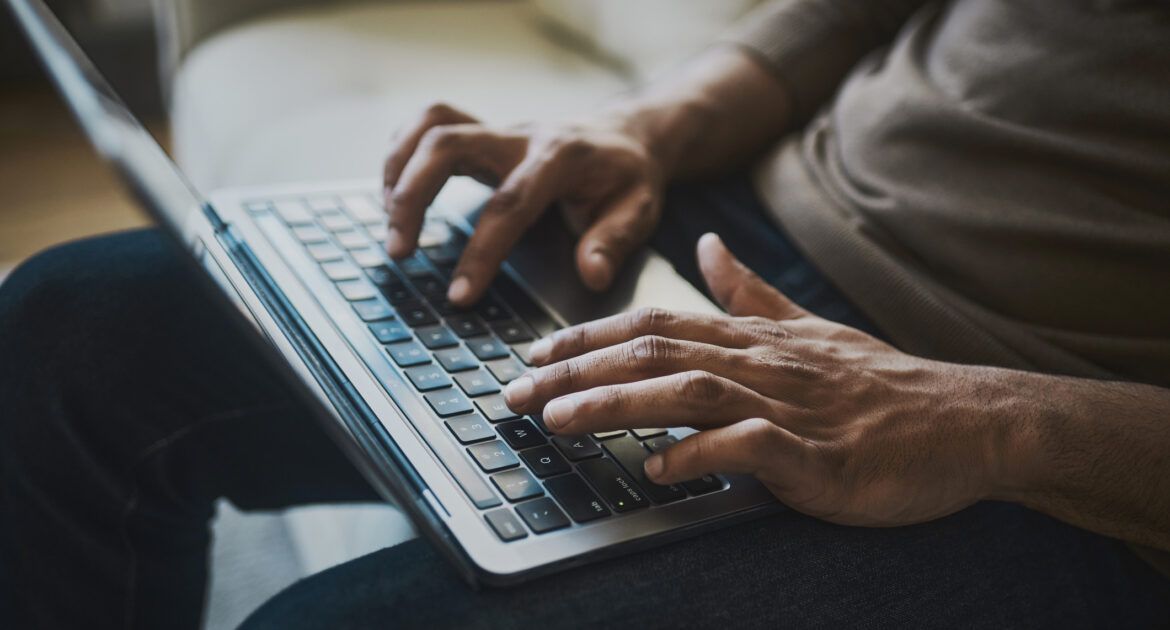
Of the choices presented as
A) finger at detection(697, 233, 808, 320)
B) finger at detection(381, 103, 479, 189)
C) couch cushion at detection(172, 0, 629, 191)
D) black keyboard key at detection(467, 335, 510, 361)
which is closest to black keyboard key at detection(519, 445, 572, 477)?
black keyboard key at detection(467, 335, 510, 361)

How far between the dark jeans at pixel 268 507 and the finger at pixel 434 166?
0.16 m

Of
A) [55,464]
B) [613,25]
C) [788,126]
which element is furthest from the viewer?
[613,25]

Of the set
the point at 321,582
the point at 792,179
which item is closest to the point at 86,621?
the point at 321,582

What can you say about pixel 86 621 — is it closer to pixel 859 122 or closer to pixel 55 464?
pixel 55 464

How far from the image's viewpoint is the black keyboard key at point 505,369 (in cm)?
62

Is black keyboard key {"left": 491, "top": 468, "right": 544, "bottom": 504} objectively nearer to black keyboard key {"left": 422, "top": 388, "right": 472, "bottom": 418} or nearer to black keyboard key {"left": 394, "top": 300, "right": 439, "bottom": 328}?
black keyboard key {"left": 422, "top": 388, "right": 472, "bottom": 418}

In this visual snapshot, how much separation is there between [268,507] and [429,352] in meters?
0.30

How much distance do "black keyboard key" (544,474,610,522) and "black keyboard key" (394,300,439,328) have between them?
19cm

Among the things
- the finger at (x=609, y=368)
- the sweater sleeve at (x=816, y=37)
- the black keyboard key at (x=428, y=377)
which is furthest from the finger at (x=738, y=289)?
the sweater sleeve at (x=816, y=37)

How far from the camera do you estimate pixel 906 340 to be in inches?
29.5

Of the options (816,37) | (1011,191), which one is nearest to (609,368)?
(1011,191)

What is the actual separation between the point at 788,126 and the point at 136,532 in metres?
0.72

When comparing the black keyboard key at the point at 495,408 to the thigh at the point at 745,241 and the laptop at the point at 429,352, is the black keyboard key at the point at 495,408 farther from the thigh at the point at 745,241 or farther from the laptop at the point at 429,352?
the thigh at the point at 745,241

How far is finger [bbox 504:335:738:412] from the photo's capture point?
57 centimetres
